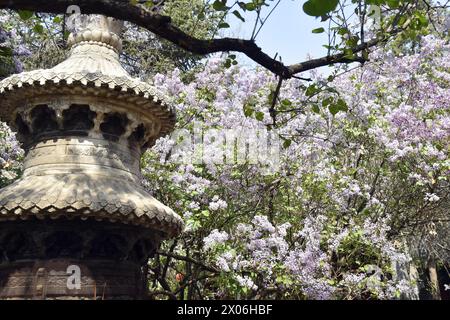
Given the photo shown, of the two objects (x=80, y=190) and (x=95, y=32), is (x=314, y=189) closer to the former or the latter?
(x=95, y=32)

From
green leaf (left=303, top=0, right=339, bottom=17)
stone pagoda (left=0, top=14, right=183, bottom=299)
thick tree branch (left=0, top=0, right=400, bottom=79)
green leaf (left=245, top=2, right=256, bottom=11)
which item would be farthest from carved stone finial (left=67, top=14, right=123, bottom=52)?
green leaf (left=303, top=0, right=339, bottom=17)

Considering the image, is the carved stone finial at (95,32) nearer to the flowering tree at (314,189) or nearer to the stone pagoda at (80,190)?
the stone pagoda at (80,190)

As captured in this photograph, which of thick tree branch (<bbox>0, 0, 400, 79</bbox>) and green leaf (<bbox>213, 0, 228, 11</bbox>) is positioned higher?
green leaf (<bbox>213, 0, 228, 11</bbox>)

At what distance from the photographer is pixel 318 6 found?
284cm

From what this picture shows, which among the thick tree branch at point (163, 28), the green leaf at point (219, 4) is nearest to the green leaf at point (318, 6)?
the thick tree branch at point (163, 28)

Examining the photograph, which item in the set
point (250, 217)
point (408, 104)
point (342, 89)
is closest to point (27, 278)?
point (250, 217)

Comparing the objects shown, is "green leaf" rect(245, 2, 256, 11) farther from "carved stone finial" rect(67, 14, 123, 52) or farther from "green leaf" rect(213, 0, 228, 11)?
"carved stone finial" rect(67, 14, 123, 52)

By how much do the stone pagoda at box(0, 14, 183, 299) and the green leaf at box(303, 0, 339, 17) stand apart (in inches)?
136

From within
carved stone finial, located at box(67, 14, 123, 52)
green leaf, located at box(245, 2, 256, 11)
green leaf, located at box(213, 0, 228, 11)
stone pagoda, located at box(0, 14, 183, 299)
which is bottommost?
stone pagoda, located at box(0, 14, 183, 299)

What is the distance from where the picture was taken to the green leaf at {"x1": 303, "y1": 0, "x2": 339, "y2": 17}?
2803mm

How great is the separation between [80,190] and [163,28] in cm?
252

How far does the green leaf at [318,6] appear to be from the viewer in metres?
2.80

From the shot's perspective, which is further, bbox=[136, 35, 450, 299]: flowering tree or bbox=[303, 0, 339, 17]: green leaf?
bbox=[136, 35, 450, 299]: flowering tree

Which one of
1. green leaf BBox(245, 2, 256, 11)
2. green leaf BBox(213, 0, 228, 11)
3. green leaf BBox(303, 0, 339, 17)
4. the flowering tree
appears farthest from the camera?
the flowering tree
